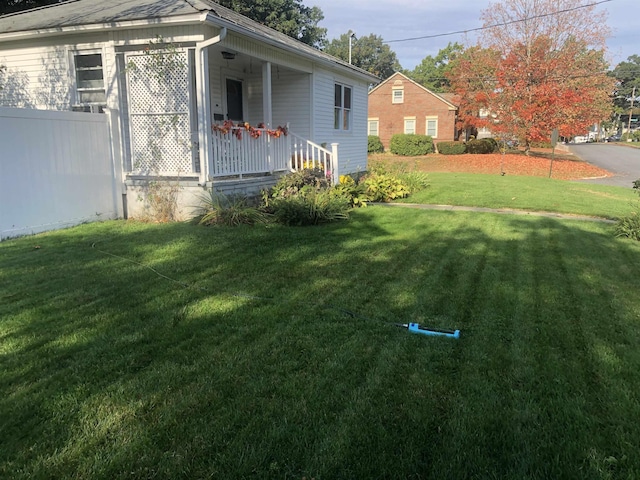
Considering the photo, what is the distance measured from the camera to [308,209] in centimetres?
842

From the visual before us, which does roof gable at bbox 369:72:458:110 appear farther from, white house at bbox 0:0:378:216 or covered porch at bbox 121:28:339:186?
covered porch at bbox 121:28:339:186

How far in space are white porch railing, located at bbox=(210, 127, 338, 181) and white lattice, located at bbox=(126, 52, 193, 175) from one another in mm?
593

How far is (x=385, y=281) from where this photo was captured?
5.17 m

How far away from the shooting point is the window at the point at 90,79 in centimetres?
962

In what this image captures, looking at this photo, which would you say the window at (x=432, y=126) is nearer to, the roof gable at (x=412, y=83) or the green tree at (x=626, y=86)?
→ the roof gable at (x=412, y=83)

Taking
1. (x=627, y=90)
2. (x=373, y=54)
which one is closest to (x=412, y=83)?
(x=373, y=54)

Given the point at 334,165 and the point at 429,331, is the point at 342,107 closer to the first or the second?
the point at 334,165

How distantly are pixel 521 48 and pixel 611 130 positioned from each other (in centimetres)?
9476

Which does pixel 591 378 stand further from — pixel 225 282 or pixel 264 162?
pixel 264 162

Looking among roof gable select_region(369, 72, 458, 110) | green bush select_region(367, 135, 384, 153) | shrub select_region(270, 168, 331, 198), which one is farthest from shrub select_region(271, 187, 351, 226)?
roof gable select_region(369, 72, 458, 110)

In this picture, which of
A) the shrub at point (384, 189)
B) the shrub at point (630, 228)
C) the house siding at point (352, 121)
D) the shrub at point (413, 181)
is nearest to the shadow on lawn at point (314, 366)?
the shrub at point (630, 228)

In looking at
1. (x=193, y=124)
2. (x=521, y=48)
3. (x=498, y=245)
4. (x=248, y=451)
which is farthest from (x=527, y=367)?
(x=521, y=48)

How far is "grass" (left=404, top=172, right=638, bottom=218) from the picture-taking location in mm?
10750

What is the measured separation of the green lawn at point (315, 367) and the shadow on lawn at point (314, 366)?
1 centimetres
